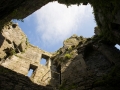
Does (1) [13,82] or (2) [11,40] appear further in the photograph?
(2) [11,40]

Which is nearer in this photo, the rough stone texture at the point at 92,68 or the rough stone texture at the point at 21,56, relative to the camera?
the rough stone texture at the point at 92,68

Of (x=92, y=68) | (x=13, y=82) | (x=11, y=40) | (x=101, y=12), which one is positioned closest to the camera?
(x=13, y=82)

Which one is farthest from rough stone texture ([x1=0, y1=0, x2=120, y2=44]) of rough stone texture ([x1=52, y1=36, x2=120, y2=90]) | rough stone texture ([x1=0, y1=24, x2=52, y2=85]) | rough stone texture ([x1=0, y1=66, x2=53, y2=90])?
rough stone texture ([x1=0, y1=24, x2=52, y2=85])

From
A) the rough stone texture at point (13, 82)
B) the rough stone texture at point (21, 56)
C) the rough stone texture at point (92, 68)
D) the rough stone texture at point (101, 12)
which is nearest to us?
the rough stone texture at point (13, 82)

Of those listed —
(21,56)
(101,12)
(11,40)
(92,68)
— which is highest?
(11,40)

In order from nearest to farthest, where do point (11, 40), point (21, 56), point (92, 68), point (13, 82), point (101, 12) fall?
1. point (13, 82)
2. point (92, 68)
3. point (101, 12)
4. point (11, 40)
5. point (21, 56)

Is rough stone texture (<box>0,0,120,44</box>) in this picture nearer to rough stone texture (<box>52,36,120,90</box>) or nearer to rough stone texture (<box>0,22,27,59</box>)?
rough stone texture (<box>52,36,120,90</box>)

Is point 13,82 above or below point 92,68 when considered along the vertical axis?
below

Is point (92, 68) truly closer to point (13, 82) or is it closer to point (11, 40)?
point (13, 82)

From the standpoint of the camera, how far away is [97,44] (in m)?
11.8

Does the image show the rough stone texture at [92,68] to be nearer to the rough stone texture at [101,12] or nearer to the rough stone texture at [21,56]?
the rough stone texture at [101,12]

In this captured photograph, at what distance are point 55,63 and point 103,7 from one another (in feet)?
29.2

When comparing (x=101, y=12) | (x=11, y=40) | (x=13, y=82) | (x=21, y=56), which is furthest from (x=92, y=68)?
(x=21, y=56)

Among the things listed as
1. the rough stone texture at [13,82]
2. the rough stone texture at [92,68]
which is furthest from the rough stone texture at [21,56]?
the rough stone texture at [13,82]
